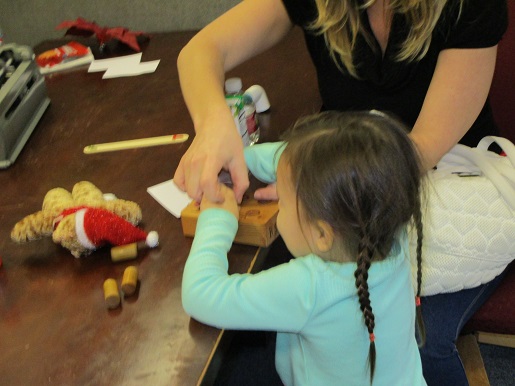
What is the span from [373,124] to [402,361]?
35 centimetres

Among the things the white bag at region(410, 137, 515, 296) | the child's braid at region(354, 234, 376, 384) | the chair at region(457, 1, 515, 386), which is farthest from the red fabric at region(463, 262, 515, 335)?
the child's braid at region(354, 234, 376, 384)

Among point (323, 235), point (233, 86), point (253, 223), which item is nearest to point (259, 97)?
point (233, 86)

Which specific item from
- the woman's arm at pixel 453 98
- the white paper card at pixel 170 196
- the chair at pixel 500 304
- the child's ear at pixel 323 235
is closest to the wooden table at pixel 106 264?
the white paper card at pixel 170 196

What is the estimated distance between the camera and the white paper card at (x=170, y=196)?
0.96m

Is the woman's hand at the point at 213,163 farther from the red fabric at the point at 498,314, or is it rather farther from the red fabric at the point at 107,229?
the red fabric at the point at 498,314

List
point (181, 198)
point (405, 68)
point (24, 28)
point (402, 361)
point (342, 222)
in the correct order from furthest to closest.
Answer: point (24, 28)
point (405, 68)
point (181, 198)
point (402, 361)
point (342, 222)

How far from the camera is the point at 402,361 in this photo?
0.83m

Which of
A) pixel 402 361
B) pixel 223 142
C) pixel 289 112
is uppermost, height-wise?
pixel 223 142

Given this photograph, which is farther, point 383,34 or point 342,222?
point 383,34

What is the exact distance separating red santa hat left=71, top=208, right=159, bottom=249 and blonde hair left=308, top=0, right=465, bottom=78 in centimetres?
54

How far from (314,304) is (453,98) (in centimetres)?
50

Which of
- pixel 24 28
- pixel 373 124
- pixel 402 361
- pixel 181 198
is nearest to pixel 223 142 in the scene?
pixel 181 198

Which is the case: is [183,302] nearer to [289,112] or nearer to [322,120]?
[322,120]

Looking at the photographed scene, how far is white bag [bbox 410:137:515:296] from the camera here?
95cm
